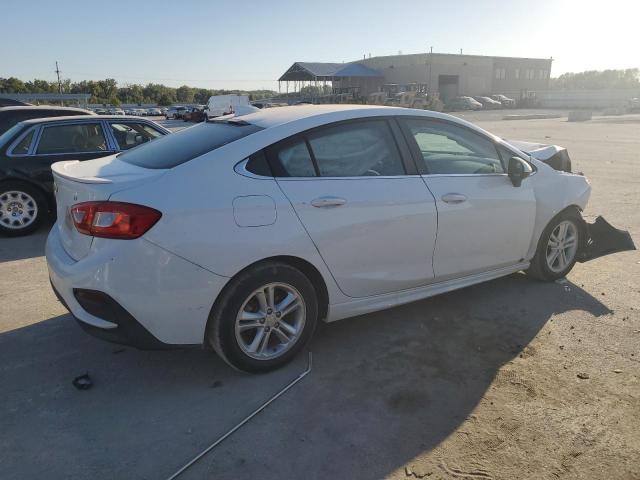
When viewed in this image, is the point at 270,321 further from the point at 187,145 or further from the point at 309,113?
the point at 309,113

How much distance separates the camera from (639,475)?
246 centimetres

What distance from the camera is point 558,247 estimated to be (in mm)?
4805

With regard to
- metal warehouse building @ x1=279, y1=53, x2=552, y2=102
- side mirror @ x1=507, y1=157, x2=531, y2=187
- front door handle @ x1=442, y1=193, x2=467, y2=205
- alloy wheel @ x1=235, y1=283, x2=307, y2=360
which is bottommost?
alloy wheel @ x1=235, y1=283, x2=307, y2=360

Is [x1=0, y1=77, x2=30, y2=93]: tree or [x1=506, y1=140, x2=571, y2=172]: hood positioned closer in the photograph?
[x1=506, y1=140, x2=571, y2=172]: hood

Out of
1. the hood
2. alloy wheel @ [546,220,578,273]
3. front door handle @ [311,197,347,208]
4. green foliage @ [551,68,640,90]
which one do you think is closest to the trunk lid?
front door handle @ [311,197,347,208]

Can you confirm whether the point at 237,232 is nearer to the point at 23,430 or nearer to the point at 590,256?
the point at 23,430

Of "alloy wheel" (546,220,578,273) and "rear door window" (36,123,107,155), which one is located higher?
"rear door window" (36,123,107,155)

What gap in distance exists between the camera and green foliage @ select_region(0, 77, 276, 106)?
74.6m

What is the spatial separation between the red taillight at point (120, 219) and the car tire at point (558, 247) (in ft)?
11.3

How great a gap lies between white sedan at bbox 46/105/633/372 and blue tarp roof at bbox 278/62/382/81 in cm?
6821

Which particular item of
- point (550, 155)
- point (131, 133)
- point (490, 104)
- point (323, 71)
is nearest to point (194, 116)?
point (323, 71)

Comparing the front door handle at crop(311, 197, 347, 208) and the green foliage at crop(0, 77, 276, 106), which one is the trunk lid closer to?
the front door handle at crop(311, 197, 347, 208)

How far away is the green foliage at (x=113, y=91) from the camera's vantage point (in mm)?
74562

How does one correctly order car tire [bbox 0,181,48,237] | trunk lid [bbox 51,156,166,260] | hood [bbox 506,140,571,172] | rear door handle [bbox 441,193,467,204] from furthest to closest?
car tire [bbox 0,181,48,237]
hood [bbox 506,140,571,172]
rear door handle [bbox 441,193,467,204]
trunk lid [bbox 51,156,166,260]
